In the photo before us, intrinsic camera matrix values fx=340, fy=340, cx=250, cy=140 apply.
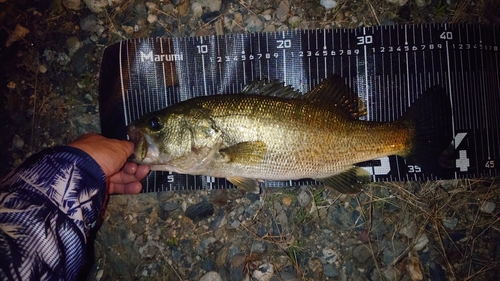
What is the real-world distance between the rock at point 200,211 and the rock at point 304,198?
37.6 inches

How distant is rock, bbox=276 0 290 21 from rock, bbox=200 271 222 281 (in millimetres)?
2846

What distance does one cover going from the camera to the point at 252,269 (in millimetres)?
3605

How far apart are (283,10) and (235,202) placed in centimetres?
217

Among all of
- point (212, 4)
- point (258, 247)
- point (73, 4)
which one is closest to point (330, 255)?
point (258, 247)

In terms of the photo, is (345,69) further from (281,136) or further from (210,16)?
(210,16)

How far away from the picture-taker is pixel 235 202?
146 inches

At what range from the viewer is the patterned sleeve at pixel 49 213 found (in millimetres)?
2117

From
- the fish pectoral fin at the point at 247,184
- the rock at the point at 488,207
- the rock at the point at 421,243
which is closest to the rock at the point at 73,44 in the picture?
the fish pectoral fin at the point at 247,184

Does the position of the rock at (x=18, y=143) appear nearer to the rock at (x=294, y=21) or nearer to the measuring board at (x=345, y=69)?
the measuring board at (x=345, y=69)

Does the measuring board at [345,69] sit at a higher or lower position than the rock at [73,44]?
lower

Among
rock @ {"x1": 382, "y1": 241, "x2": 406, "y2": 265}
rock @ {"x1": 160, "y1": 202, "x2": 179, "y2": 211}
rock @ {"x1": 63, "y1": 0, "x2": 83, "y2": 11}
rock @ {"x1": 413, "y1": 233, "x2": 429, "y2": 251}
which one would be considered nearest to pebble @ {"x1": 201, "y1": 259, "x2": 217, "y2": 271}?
rock @ {"x1": 160, "y1": 202, "x2": 179, "y2": 211}

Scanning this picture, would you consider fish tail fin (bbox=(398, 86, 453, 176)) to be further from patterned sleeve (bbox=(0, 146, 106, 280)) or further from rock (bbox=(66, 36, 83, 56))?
rock (bbox=(66, 36, 83, 56))

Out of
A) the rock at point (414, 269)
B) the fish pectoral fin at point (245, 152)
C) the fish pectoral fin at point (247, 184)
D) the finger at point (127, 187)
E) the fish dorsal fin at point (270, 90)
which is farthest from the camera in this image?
the rock at point (414, 269)

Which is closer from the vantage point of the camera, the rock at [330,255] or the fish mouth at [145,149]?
the fish mouth at [145,149]
